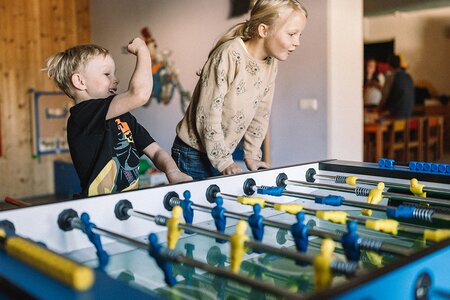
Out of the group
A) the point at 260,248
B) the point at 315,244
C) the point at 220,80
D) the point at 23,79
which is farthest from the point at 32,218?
the point at 23,79

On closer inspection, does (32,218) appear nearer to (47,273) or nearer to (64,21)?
(47,273)

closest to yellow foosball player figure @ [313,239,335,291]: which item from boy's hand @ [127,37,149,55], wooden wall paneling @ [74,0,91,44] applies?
boy's hand @ [127,37,149,55]

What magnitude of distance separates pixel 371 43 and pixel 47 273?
33.5 ft

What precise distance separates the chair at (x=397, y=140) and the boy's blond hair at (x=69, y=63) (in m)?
4.35

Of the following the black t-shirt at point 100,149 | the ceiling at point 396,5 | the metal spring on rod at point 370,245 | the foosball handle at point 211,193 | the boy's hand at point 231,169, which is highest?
the ceiling at point 396,5

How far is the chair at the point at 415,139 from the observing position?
6.03m

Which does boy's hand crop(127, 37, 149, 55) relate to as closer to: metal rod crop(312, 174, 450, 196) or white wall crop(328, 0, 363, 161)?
metal rod crop(312, 174, 450, 196)

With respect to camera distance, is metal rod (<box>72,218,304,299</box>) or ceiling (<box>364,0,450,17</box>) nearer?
metal rod (<box>72,218,304,299</box>)

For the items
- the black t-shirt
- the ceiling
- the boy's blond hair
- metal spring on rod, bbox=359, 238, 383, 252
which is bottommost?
metal spring on rod, bbox=359, 238, 383, 252

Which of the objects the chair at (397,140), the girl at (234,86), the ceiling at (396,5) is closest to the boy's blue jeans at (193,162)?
the girl at (234,86)

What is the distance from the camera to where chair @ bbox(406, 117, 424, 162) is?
6027 millimetres

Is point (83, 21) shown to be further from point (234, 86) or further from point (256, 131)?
point (234, 86)

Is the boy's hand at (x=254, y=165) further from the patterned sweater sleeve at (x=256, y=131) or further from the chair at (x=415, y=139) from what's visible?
the chair at (x=415, y=139)

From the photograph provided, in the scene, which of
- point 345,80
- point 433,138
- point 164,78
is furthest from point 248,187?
point 433,138
